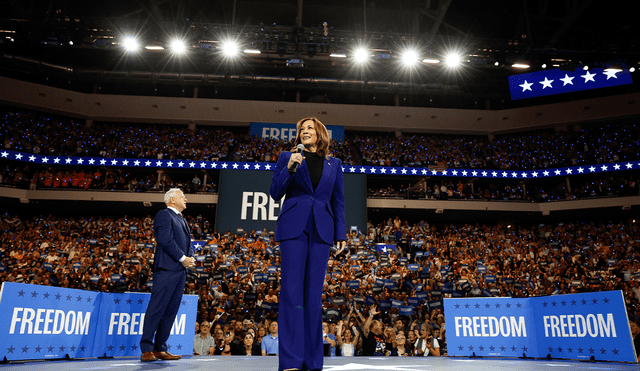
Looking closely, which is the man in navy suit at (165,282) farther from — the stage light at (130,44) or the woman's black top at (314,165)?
the stage light at (130,44)

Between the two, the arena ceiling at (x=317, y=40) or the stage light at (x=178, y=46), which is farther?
the stage light at (x=178, y=46)

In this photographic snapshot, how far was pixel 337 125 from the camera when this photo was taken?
83.9 feet

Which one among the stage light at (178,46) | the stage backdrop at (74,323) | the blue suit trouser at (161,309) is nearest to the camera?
the stage backdrop at (74,323)

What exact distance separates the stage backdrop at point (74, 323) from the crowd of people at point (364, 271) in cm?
46

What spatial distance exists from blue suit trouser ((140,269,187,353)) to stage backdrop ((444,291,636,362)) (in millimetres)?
2991

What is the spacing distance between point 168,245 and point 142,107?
23271 millimetres

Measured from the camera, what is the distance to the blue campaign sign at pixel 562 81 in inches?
803

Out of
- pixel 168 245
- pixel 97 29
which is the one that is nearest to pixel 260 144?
pixel 97 29

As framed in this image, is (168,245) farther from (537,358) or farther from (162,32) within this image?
(162,32)

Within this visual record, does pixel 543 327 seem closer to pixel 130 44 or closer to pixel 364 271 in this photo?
pixel 364 271

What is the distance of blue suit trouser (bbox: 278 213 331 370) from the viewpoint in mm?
2191

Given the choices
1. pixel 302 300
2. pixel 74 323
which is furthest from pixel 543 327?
pixel 74 323

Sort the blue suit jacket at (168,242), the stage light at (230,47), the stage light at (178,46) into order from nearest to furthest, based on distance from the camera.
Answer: the blue suit jacket at (168,242), the stage light at (178,46), the stage light at (230,47)

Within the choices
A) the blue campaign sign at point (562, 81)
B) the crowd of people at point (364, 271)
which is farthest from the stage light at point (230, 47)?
the blue campaign sign at point (562, 81)
